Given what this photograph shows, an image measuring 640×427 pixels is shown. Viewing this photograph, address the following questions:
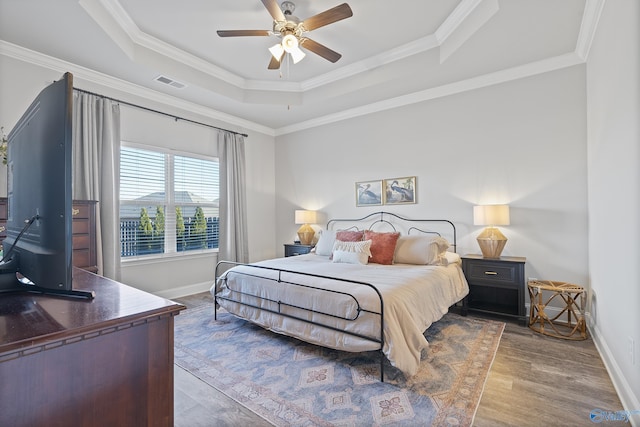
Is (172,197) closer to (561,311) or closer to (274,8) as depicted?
(274,8)

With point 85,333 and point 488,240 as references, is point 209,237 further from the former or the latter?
point 85,333

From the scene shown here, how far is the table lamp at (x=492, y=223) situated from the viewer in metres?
3.52

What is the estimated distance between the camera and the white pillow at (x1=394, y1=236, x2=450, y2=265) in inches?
141

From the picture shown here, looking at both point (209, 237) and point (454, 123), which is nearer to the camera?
point (454, 123)

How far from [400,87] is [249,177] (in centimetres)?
303

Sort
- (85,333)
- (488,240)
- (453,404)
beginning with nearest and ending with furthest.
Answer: (85,333) < (453,404) < (488,240)

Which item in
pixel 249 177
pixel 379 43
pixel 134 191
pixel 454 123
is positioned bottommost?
pixel 134 191

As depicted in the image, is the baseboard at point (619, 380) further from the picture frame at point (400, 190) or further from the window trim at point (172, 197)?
the window trim at point (172, 197)

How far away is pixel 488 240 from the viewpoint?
359 cm

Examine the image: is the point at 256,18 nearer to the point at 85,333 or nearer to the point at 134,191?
the point at 134,191

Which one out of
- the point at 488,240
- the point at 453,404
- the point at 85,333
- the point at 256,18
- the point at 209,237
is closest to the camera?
the point at 85,333

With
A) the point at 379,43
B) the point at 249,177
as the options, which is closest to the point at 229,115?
the point at 249,177

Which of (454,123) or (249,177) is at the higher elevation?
(454,123)

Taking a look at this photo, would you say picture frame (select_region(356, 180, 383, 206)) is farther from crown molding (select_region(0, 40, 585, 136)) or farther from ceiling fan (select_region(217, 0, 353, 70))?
ceiling fan (select_region(217, 0, 353, 70))
